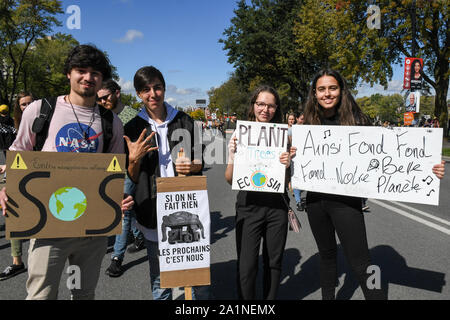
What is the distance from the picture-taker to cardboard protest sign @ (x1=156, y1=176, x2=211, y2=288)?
7.60 ft

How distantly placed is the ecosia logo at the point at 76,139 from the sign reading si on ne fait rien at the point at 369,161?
5.16ft

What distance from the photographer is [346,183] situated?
2568 millimetres

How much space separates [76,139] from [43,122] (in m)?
0.22

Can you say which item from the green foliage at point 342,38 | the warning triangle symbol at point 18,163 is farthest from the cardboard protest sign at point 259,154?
the green foliage at point 342,38

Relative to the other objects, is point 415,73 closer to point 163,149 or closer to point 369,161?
point 369,161

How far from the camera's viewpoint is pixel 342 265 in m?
3.91

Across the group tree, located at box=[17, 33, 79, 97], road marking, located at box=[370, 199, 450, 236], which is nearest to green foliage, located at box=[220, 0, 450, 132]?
road marking, located at box=[370, 199, 450, 236]

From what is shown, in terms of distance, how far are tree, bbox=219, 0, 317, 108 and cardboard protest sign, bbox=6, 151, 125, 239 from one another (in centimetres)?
2844

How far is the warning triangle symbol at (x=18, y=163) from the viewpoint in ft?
6.42

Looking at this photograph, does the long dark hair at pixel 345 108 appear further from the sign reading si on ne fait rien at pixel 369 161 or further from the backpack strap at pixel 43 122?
the backpack strap at pixel 43 122

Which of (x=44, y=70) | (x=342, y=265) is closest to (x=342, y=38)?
(x=342, y=265)

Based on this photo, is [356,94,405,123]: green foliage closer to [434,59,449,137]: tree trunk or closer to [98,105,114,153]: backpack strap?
[434,59,449,137]: tree trunk

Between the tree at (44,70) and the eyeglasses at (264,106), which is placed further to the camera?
the tree at (44,70)
